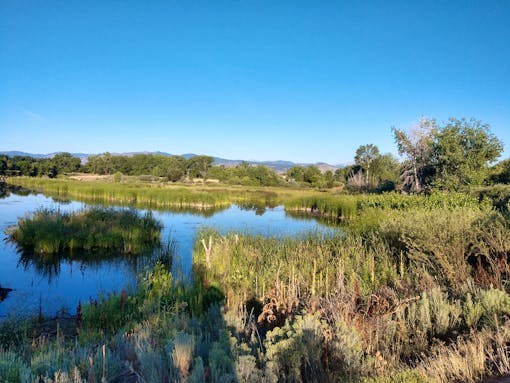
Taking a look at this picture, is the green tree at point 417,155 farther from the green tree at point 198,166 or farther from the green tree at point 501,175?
the green tree at point 198,166

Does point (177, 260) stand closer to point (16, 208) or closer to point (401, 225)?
point (401, 225)

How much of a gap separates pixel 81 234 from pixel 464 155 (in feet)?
79.5

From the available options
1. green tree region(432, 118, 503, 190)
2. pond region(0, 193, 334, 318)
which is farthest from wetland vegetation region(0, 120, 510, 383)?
green tree region(432, 118, 503, 190)

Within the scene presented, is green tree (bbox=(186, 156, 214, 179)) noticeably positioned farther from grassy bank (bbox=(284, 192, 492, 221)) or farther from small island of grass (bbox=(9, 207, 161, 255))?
small island of grass (bbox=(9, 207, 161, 255))

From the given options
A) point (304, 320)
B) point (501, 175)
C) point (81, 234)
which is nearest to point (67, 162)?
point (81, 234)

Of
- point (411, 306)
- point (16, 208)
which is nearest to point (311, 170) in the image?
point (16, 208)

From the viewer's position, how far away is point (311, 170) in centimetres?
7419

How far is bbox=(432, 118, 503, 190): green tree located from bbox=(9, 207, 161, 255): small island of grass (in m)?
20.2

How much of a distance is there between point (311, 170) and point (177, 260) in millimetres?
64959

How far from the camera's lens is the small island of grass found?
12.7 meters

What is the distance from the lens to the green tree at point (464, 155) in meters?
23.2

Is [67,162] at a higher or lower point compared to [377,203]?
higher

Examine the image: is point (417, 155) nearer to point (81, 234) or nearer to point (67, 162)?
point (81, 234)

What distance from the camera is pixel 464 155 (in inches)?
937
